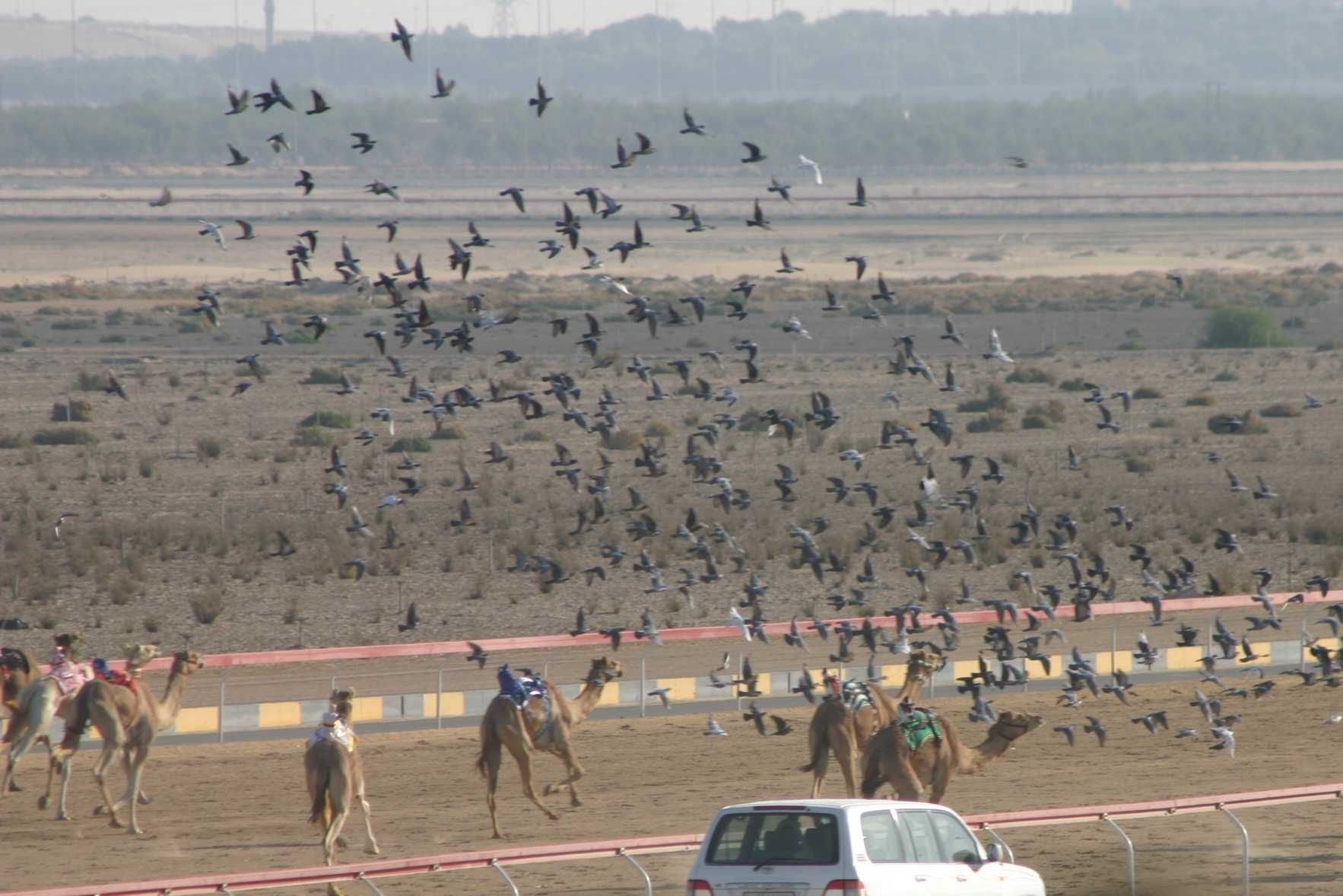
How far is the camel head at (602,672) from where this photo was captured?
21.4m

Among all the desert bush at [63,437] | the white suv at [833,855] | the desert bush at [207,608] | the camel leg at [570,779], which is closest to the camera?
the white suv at [833,855]

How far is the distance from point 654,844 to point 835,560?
13.5 meters

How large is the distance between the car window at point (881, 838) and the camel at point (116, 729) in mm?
8326

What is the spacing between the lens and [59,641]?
20.0m

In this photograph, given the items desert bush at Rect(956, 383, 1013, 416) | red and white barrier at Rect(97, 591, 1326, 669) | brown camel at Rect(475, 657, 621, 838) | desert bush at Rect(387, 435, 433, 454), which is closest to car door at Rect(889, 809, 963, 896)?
brown camel at Rect(475, 657, 621, 838)

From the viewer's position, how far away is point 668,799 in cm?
2089

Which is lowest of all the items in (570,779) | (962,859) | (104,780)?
(570,779)

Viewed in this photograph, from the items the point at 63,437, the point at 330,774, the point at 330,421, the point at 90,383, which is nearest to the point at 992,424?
the point at 330,421

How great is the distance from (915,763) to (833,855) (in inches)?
213

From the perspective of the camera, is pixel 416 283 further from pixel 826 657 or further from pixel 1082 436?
pixel 1082 436

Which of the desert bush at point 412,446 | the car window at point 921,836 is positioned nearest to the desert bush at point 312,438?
the desert bush at point 412,446

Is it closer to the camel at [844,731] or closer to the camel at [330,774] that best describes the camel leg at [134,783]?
the camel at [330,774]

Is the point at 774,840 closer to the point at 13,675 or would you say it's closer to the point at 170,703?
the point at 170,703

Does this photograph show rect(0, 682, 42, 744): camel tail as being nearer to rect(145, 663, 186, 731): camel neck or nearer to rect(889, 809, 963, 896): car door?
rect(145, 663, 186, 731): camel neck
